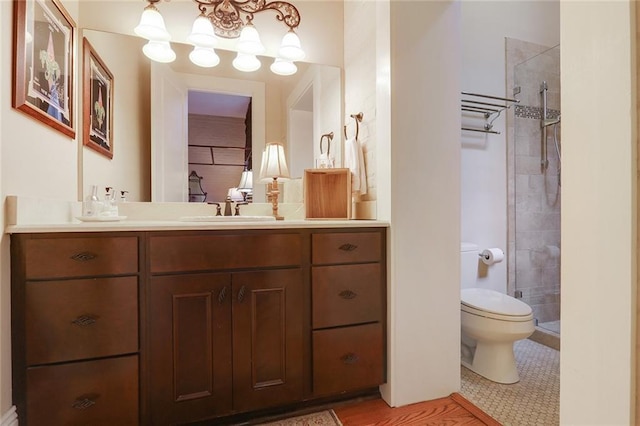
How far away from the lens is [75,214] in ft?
5.12

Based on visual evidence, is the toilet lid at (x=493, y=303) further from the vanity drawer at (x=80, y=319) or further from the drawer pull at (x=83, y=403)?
the drawer pull at (x=83, y=403)

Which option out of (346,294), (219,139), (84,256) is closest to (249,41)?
(219,139)

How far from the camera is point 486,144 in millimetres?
2445

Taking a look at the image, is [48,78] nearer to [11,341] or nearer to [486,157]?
[11,341]

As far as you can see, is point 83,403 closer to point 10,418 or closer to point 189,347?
point 10,418

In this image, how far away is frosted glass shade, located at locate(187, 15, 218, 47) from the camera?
1794 millimetres

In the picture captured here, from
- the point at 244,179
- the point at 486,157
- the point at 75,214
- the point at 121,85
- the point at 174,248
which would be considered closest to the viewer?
the point at 174,248

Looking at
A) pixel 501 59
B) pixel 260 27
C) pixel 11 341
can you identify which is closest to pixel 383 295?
pixel 11 341

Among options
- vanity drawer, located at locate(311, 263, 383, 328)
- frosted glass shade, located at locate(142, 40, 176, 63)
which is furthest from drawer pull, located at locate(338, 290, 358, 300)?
frosted glass shade, located at locate(142, 40, 176, 63)

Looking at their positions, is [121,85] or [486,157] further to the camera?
[486,157]

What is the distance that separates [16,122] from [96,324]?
0.79 meters

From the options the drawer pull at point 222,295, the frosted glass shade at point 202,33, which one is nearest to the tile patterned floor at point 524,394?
the drawer pull at point 222,295

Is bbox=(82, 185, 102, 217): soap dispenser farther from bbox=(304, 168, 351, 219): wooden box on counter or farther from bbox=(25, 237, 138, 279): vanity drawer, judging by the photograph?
bbox=(304, 168, 351, 219): wooden box on counter

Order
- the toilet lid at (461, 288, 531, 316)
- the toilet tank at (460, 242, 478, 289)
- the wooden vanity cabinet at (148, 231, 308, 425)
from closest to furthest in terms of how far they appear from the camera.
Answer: the wooden vanity cabinet at (148, 231, 308, 425), the toilet lid at (461, 288, 531, 316), the toilet tank at (460, 242, 478, 289)
